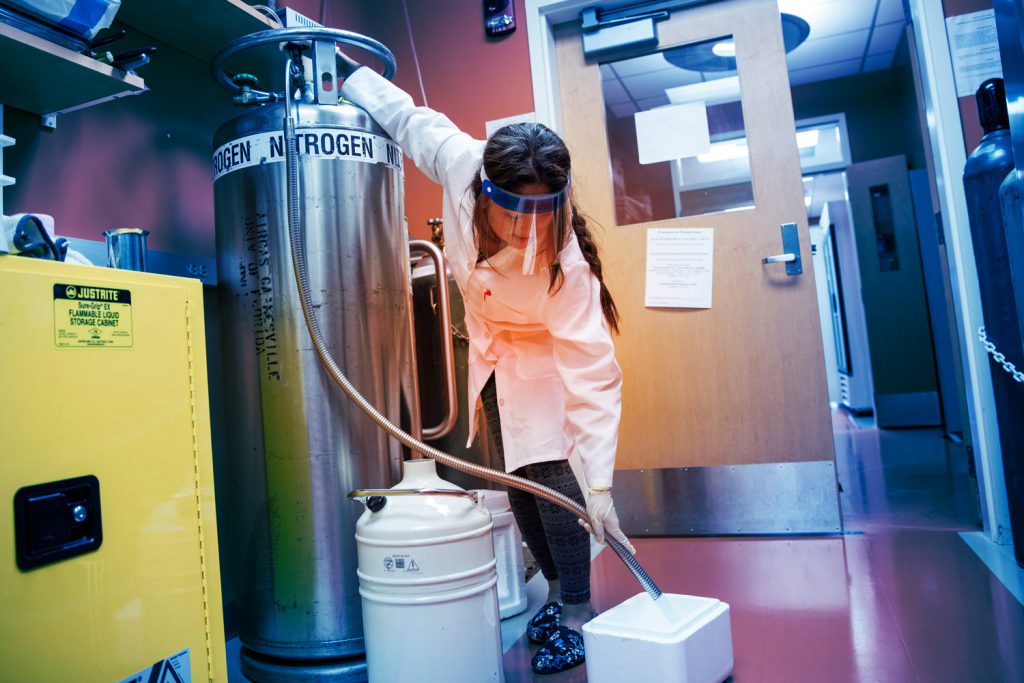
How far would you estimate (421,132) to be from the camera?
153 centimetres

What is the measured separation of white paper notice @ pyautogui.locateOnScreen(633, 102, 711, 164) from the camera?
2533 mm

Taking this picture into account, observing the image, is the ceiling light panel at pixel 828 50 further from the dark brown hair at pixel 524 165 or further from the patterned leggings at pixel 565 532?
the patterned leggings at pixel 565 532

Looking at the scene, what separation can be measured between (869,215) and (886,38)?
1.19 m

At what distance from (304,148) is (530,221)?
20.6 inches

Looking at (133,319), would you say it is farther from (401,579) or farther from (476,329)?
(476,329)

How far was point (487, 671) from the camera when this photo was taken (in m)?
1.24

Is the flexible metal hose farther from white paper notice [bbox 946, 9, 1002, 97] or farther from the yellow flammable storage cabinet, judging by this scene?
white paper notice [bbox 946, 9, 1002, 97]

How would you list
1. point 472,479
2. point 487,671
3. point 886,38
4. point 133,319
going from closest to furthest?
Result: point 133,319, point 487,671, point 472,479, point 886,38

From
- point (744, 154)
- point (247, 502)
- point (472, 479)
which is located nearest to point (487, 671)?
point (247, 502)

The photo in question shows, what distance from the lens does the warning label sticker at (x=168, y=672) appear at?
3.24ft

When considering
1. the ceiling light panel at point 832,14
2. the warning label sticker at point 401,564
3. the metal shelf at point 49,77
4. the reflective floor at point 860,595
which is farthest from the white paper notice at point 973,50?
the metal shelf at point 49,77

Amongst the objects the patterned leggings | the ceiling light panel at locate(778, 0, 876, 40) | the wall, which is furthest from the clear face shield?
the wall

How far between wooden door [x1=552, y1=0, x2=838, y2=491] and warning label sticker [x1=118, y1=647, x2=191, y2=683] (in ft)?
5.64

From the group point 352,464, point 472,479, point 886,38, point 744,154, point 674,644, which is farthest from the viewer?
point 886,38
